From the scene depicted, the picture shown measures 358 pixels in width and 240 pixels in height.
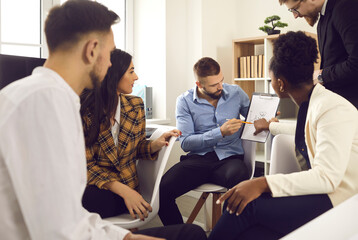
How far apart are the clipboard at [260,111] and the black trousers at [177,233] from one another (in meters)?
0.92

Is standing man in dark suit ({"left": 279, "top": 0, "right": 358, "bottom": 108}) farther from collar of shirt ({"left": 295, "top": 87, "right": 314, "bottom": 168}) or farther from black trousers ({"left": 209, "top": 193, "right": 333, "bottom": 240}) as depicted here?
black trousers ({"left": 209, "top": 193, "right": 333, "bottom": 240})

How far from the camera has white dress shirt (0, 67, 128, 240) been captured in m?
0.65

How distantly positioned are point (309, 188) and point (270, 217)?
0.52ft

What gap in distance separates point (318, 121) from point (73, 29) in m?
0.84

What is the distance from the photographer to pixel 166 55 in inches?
133

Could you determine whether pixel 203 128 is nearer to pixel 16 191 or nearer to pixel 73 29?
pixel 73 29

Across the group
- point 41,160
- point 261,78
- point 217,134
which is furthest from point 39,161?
point 261,78

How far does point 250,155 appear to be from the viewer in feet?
7.14

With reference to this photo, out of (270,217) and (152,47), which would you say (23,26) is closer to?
(152,47)

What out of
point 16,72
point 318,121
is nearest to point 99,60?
point 318,121

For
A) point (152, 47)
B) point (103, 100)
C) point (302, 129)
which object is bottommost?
point (302, 129)

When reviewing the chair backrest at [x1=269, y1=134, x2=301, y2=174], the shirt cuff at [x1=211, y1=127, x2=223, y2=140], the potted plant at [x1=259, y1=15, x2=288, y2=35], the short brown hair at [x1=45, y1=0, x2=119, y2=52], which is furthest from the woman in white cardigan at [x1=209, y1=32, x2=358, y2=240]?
the potted plant at [x1=259, y1=15, x2=288, y2=35]

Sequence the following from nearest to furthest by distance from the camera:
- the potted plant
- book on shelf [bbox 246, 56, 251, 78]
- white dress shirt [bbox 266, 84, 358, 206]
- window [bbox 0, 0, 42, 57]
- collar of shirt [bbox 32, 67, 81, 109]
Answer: collar of shirt [bbox 32, 67, 81, 109]
white dress shirt [bbox 266, 84, 358, 206]
window [bbox 0, 0, 42, 57]
the potted plant
book on shelf [bbox 246, 56, 251, 78]

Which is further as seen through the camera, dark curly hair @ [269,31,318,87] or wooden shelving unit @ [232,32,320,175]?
wooden shelving unit @ [232,32,320,175]
